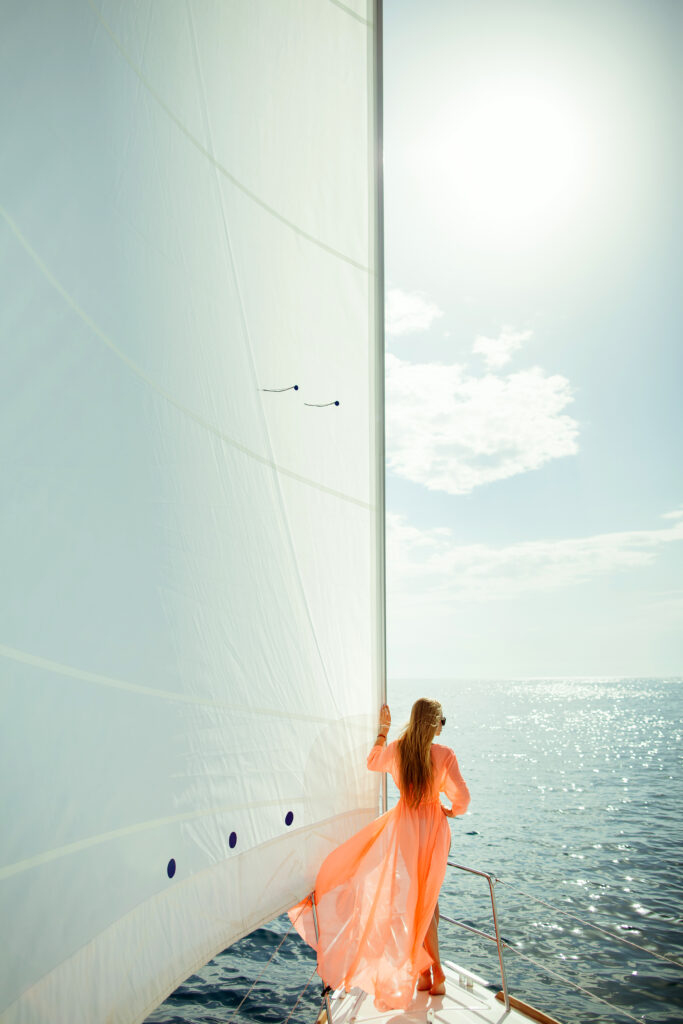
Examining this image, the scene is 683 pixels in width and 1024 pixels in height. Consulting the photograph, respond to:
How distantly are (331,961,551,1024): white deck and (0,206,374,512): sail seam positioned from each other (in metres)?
1.96

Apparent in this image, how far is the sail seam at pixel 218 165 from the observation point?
57.2 inches

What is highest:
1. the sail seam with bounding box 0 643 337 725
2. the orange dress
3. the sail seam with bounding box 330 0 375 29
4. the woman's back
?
the sail seam with bounding box 330 0 375 29

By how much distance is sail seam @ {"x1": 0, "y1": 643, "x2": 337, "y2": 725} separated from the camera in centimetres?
111

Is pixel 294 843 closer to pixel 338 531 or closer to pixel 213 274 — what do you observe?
pixel 338 531

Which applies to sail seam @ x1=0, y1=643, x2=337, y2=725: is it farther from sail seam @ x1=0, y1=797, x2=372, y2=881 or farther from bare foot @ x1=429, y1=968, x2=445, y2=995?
bare foot @ x1=429, y1=968, x2=445, y2=995

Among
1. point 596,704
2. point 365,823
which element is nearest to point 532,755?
point 365,823

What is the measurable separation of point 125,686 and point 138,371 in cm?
75

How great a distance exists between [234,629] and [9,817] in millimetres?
739

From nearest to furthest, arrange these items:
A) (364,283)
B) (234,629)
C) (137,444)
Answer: (137,444), (234,629), (364,283)

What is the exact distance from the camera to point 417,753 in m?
2.39

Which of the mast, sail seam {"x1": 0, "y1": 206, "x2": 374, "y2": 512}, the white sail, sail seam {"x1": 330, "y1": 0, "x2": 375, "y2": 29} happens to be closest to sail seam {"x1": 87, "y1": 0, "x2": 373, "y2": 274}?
the white sail

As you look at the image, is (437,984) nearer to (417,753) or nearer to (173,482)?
(417,753)

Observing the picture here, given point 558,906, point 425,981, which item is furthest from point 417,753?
point 558,906

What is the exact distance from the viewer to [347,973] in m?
2.08
